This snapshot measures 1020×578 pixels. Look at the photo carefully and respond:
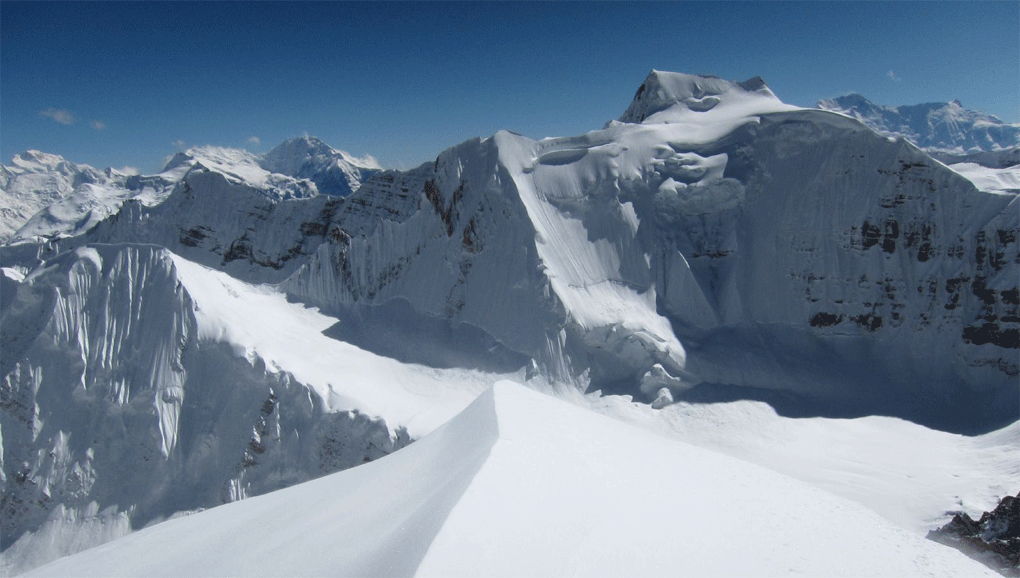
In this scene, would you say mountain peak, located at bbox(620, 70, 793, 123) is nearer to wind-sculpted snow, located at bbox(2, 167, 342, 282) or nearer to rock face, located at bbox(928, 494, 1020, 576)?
wind-sculpted snow, located at bbox(2, 167, 342, 282)

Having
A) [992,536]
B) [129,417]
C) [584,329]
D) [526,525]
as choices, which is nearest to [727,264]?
[584,329]

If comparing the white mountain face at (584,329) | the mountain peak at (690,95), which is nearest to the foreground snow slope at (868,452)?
the white mountain face at (584,329)

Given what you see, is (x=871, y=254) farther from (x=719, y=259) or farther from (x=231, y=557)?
(x=231, y=557)

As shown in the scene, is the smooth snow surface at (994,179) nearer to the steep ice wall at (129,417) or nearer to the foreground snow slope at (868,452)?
the foreground snow slope at (868,452)

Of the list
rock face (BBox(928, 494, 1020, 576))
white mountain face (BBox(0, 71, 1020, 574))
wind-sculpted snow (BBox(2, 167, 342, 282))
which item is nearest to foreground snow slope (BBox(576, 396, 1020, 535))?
white mountain face (BBox(0, 71, 1020, 574))

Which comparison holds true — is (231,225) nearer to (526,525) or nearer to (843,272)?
(843,272)
